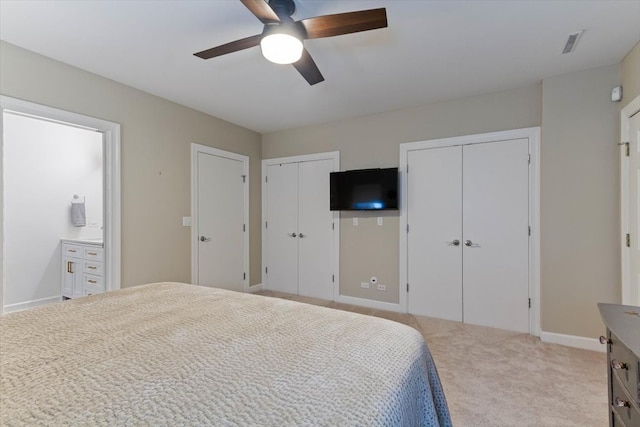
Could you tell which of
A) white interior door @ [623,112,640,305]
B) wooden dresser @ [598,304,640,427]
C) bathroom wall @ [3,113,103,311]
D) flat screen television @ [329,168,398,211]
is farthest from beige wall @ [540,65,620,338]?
bathroom wall @ [3,113,103,311]

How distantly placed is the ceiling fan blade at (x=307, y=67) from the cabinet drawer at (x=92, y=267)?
3.24 meters

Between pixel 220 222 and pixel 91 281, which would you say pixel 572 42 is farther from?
pixel 91 281

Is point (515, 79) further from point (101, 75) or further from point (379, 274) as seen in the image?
point (101, 75)

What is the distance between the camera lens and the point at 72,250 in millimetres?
3848

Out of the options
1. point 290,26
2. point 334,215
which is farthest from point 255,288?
point 290,26

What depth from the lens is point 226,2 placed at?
176 centimetres

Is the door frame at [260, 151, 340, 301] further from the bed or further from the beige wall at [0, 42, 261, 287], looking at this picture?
the bed

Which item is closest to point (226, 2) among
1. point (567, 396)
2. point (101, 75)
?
point (101, 75)

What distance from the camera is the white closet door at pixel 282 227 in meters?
4.39

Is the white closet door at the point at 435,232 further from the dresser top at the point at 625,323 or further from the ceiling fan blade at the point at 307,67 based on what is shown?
the dresser top at the point at 625,323

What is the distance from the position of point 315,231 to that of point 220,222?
133 cm

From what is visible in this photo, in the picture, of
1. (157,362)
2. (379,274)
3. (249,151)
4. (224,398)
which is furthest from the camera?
(249,151)

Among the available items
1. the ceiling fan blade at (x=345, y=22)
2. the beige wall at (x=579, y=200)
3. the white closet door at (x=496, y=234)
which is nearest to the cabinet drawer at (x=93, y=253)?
the ceiling fan blade at (x=345, y=22)

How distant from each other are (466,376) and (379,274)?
166 cm
